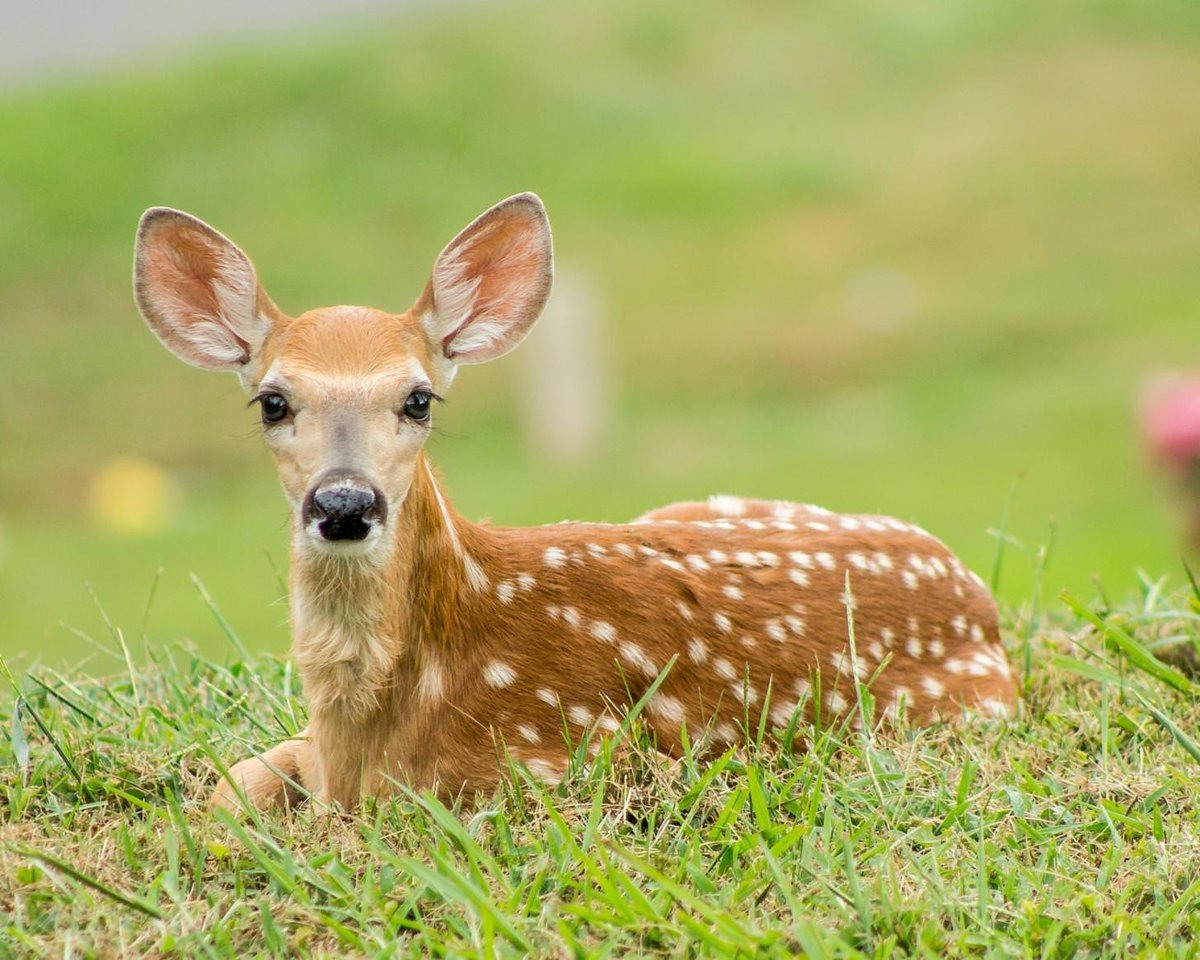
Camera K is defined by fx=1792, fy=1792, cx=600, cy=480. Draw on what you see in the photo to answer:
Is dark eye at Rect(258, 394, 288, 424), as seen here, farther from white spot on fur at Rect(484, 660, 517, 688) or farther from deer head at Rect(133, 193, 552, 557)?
white spot on fur at Rect(484, 660, 517, 688)

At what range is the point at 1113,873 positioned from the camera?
3363 millimetres

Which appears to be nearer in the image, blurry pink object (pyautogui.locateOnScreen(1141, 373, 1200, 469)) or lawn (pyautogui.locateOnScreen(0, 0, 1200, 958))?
lawn (pyautogui.locateOnScreen(0, 0, 1200, 958))

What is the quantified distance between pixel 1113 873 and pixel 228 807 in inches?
69.1

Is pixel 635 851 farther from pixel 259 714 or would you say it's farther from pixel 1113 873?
pixel 259 714

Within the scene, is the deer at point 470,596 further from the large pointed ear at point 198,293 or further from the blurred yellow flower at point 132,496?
the blurred yellow flower at point 132,496

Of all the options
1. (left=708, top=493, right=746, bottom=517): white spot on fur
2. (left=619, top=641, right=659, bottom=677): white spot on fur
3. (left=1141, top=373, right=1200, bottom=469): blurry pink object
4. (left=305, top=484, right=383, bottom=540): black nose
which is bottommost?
(left=1141, top=373, right=1200, bottom=469): blurry pink object

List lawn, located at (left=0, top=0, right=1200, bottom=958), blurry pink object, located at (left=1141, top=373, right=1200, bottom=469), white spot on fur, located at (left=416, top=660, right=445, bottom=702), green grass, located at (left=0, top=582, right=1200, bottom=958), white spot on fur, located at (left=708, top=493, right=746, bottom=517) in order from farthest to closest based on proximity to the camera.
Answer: blurry pink object, located at (left=1141, top=373, right=1200, bottom=469), white spot on fur, located at (left=708, top=493, right=746, bottom=517), white spot on fur, located at (left=416, top=660, right=445, bottom=702), lawn, located at (left=0, top=0, right=1200, bottom=958), green grass, located at (left=0, top=582, right=1200, bottom=958)

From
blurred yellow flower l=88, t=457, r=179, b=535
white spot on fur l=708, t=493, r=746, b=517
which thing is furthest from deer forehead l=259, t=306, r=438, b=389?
→ blurred yellow flower l=88, t=457, r=179, b=535

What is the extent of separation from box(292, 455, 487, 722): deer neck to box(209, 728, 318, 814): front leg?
0.16 m

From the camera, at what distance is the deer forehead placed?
12.2ft

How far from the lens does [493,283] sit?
4137 mm

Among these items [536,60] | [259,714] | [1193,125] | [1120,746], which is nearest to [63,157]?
[536,60]

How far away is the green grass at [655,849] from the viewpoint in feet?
10.1

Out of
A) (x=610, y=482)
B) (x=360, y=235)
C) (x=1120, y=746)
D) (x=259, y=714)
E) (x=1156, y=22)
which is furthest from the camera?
(x=1156, y=22)
